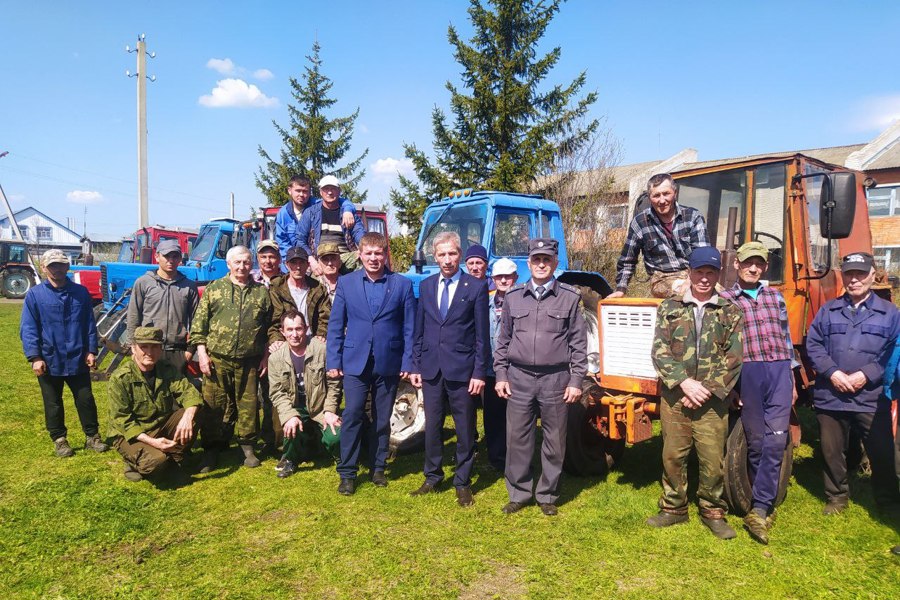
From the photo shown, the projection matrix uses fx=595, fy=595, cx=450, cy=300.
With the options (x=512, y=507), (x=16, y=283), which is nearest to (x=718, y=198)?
(x=512, y=507)

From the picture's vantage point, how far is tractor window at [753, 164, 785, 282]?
457 cm

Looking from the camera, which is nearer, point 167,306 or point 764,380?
point 764,380

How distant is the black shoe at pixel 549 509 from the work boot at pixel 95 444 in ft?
12.9

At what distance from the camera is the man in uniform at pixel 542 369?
3920 millimetres

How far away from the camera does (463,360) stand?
416cm

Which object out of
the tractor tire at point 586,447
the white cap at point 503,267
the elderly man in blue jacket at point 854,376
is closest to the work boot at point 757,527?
the elderly man in blue jacket at point 854,376

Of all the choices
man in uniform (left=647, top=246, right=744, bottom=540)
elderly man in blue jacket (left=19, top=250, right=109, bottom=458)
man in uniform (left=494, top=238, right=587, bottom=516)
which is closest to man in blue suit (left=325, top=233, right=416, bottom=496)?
man in uniform (left=494, top=238, right=587, bottom=516)

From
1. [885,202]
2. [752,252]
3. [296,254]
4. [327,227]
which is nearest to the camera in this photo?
[752,252]

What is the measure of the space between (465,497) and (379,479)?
756 millimetres

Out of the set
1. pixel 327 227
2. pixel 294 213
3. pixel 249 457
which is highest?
pixel 294 213

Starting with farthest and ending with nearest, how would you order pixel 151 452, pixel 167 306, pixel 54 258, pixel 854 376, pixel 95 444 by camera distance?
1. pixel 95 444
2. pixel 167 306
3. pixel 54 258
4. pixel 151 452
5. pixel 854 376

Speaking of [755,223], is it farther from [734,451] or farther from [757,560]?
[757,560]

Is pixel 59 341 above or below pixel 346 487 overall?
above

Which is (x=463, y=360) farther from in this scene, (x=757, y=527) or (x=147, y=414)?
(x=147, y=414)
